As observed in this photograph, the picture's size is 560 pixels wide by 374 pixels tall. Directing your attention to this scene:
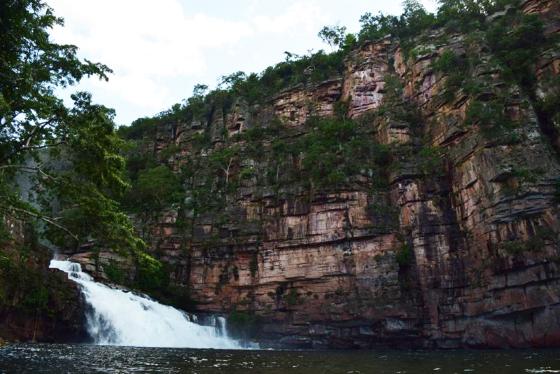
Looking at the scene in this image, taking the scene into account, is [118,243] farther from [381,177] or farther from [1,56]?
[381,177]

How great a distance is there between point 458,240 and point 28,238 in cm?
3052

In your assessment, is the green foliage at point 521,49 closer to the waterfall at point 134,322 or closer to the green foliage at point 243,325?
the green foliage at point 243,325

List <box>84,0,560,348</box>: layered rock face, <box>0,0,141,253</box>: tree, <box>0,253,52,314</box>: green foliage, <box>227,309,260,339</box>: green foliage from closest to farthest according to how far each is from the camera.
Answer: <box>0,0,141,253</box>: tree < <box>0,253,52,314</box>: green foliage < <box>84,0,560,348</box>: layered rock face < <box>227,309,260,339</box>: green foliage

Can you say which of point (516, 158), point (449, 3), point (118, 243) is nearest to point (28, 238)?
point (118, 243)

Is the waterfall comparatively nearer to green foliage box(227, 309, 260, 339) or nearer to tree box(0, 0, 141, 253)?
green foliage box(227, 309, 260, 339)

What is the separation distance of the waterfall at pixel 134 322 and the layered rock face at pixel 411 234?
492cm

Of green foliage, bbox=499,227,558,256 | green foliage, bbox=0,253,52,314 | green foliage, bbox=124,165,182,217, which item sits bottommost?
green foliage, bbox=0,253,52,314

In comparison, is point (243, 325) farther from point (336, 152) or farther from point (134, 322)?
point (336, 152)

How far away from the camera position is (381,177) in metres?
42.0

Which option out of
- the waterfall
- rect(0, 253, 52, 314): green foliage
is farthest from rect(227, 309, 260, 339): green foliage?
rect(0, 253, 52, 314): green foliage

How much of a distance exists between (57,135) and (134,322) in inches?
865

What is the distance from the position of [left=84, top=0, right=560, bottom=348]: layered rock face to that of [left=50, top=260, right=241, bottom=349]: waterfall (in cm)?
492

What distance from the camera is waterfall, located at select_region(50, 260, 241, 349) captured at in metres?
32.1

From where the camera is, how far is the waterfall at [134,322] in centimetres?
3206
